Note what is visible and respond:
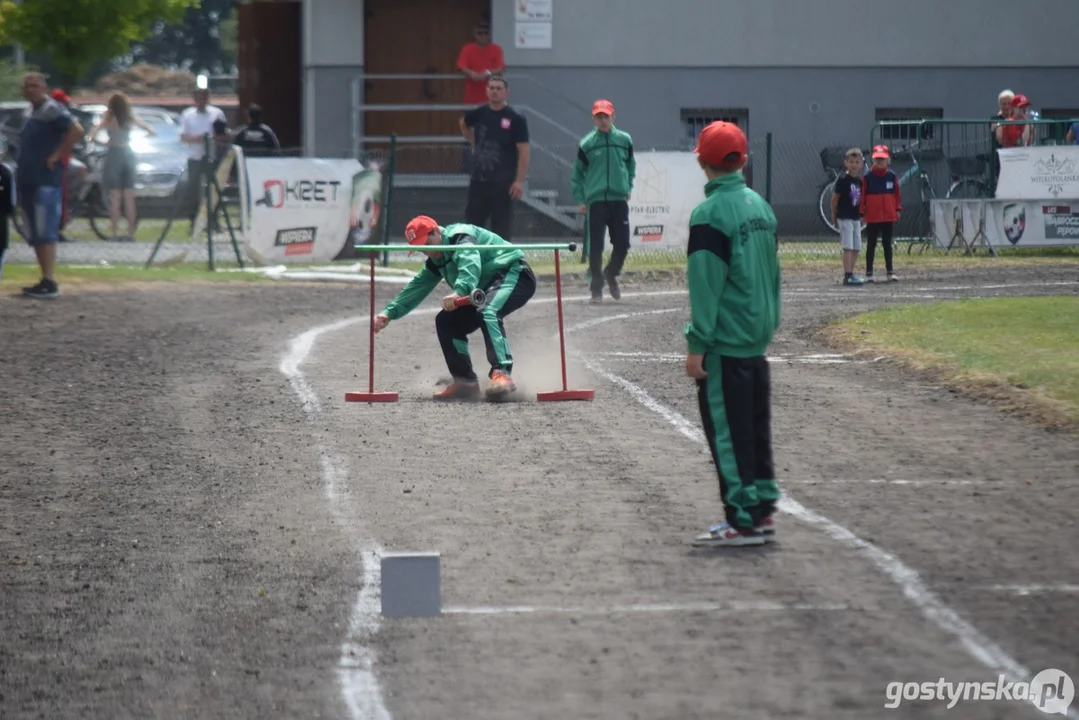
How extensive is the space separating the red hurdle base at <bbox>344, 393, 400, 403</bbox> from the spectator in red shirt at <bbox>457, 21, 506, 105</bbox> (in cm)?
1436

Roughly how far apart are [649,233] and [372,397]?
12863mm

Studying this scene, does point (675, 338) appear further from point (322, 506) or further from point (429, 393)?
point (322, 506)

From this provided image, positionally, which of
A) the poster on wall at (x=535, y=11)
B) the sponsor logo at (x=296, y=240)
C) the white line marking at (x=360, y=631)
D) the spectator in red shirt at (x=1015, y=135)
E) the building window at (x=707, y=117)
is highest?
the poster on wall at (x=535, y=11)

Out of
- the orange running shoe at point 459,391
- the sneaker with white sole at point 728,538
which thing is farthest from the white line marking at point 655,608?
the orange running shoe at point 459,391

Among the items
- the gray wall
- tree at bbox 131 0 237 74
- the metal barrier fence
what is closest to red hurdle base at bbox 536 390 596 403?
the metal barrier fence

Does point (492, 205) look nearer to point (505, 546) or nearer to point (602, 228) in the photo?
point (602, 228)

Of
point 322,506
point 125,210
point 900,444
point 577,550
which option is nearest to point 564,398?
point 900,444

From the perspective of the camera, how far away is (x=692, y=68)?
2836 centimetres

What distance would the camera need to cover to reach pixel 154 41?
76500 mm

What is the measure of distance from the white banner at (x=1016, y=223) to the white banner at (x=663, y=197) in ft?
14.1

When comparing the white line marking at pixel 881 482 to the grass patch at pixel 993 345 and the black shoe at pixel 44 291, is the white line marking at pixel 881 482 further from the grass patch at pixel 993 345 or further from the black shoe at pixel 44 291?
the black shoe at pixel 44 291

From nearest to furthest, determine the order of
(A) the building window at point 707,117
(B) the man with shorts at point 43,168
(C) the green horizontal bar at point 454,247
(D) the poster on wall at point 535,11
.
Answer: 1. (C) the green horizontal bar at point 454,247
2. (B) the man with shorts at point 43,168
3. (D) the poster on wall at point 535,11
4. (A) the building window at point 707,117

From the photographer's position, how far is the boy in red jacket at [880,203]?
20.9 m

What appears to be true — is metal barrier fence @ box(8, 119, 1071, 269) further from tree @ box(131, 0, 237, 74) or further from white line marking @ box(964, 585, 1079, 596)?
tree @ box(131, 0, 237, 74)
